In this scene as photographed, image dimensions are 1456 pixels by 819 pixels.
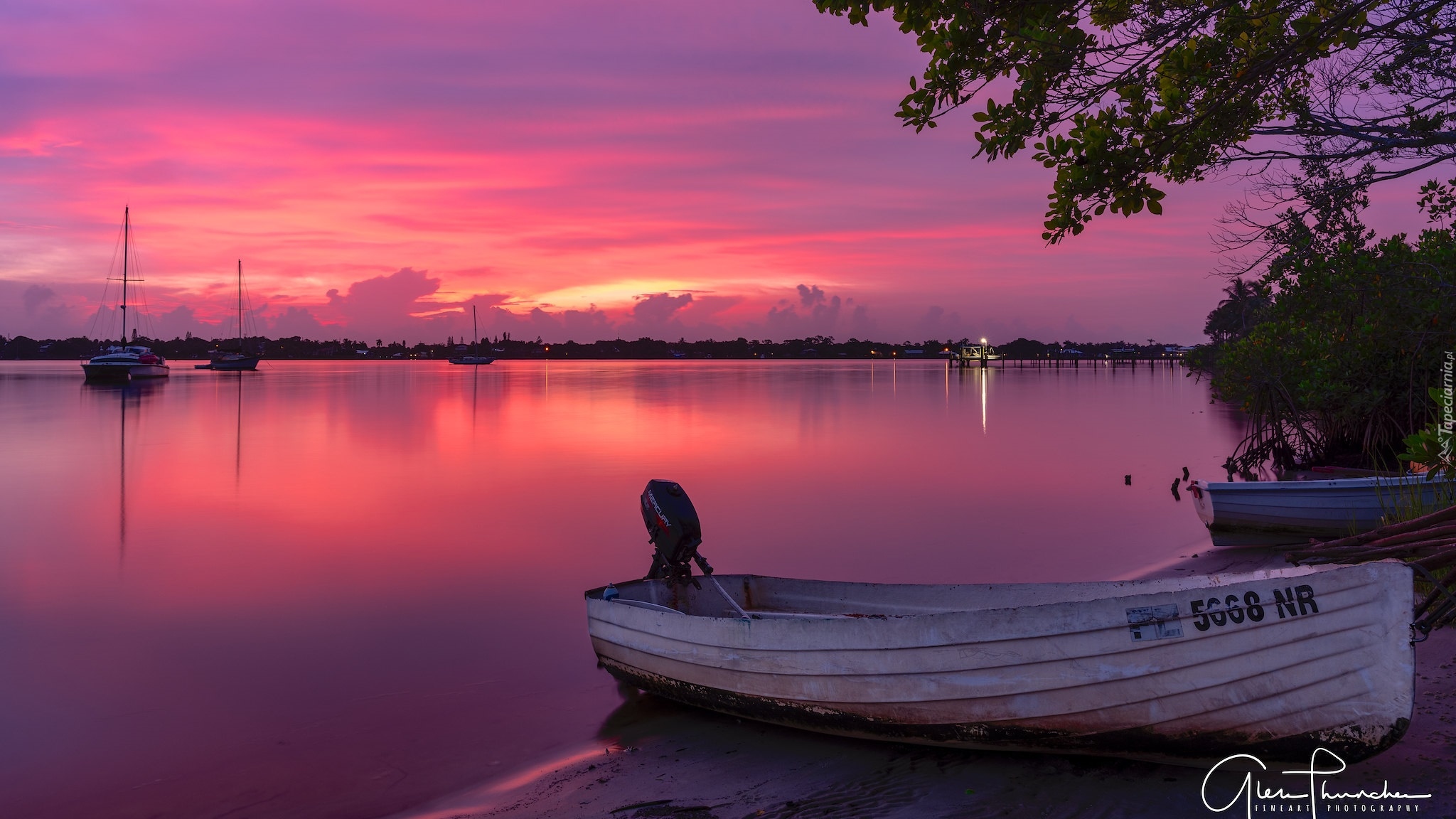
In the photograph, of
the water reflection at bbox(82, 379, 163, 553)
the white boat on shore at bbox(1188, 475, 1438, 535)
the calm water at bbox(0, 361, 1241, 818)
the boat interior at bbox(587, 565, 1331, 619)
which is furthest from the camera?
the water reflection at bbox(82, 379, 163, 553)

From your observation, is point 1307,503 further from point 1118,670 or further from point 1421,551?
point 1118,670

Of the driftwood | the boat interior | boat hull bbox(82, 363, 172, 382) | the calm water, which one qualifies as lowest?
the calm water

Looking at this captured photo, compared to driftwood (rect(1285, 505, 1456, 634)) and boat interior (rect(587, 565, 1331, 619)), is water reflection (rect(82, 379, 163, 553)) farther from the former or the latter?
driftwood (rect(1285, 505, 1456, 634))

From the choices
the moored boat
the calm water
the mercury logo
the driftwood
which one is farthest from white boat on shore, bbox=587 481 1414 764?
the moored boat

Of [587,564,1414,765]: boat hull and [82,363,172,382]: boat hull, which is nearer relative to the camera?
[587,564,1414,765]: boat hull

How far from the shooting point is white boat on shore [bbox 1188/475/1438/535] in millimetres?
13586

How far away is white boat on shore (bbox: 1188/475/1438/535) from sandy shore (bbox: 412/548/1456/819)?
22.8 feet

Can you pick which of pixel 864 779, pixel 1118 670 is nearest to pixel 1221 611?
pixel 1118 670

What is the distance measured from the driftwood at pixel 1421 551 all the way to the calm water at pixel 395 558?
5.54 meters

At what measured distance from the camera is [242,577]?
15242mm

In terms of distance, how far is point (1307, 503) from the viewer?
1462cm

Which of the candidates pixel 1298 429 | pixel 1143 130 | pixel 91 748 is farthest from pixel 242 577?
pixel 1298 429

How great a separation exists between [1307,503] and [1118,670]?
1084cm

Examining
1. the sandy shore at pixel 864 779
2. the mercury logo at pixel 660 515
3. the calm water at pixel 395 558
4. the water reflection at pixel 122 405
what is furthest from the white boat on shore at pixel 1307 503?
the water reflection at pixel 122 405
